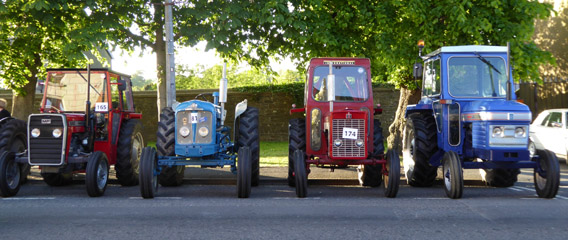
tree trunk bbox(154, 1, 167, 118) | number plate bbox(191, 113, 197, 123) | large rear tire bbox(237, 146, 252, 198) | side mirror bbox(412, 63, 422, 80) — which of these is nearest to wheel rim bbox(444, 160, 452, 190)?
side mirror bbox(412, 63, 422, 80)

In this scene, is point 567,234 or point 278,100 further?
point 278,100

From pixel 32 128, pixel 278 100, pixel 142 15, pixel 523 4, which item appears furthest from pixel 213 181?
pixel 278 100

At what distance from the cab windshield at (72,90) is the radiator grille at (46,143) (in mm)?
1087

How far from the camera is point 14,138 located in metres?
10.9

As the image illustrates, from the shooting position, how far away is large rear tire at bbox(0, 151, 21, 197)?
9.38m

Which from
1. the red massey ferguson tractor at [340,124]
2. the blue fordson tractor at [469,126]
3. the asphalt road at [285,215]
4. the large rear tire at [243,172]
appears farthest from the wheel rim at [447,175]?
the large rear tire at [243,172]

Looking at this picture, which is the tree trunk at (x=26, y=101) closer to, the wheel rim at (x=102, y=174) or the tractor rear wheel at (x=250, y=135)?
the wheel rim at (x=102, y=174)

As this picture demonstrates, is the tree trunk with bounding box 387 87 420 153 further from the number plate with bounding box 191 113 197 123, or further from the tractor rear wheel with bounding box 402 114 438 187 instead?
the number plate with bounding box 191 113 197 123

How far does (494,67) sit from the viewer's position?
1041cm

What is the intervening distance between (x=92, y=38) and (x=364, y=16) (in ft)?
21.9

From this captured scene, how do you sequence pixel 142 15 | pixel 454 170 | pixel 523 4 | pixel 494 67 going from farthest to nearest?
pixel 142 15, pixel 523 4, pixel 494 67, pixel 454 170

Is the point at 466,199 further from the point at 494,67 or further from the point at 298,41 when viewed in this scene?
the point at 298,41

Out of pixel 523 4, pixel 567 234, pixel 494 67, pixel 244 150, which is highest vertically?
pixel 523 4

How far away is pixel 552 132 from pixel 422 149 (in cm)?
665
